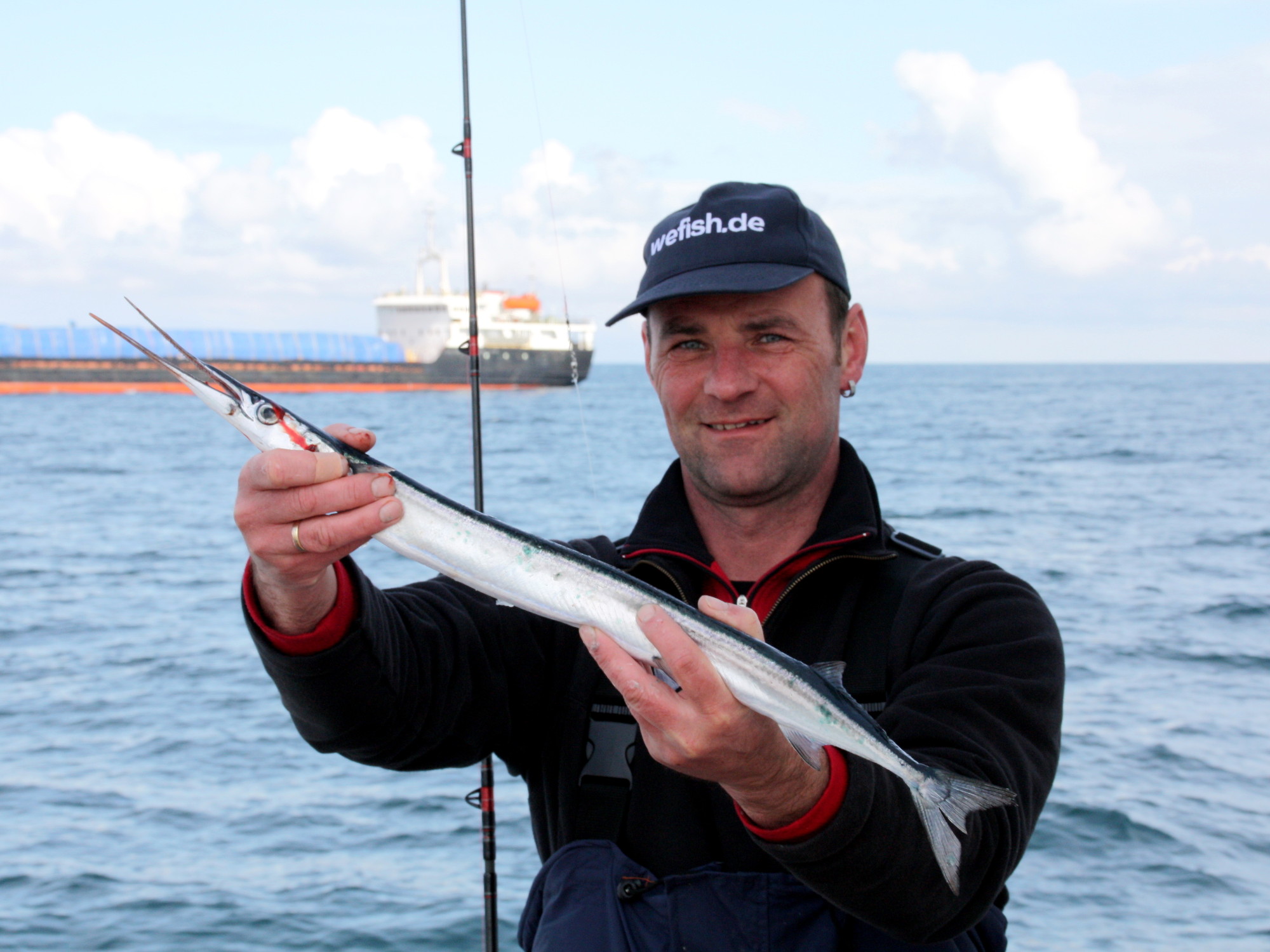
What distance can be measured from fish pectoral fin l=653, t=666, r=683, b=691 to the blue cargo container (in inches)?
2765

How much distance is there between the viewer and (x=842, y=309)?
373cm

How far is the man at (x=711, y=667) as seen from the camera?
7.93 feet

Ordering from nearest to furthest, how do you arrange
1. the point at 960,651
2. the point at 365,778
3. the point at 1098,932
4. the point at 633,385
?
the point at 960,651, the point at 1098,932, the point at 365,778, the point at 633,385

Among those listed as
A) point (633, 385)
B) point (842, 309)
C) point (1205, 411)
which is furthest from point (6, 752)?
point (633, 385)

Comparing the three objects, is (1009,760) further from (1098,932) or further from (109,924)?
(109,924)

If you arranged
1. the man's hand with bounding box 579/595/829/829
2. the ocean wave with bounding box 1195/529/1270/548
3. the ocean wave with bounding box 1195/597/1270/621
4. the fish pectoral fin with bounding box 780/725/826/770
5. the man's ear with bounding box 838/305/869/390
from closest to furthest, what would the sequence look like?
the man's hand with bounding box 579/595/829/829 < the fish pectoral fin with bounding box 780/725/826/770 < the man's ear with bounding box 838/305/869/390 < the ocean wave with bounding box 1195/597/1270/621 < the ocean wave with bounding box 1195/529/1270/548

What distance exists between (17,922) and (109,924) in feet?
2.30

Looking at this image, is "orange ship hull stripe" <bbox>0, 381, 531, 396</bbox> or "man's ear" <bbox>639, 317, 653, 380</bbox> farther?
"orange ship hull stripe" <bbox>0, 381, 531, 396</bbox>

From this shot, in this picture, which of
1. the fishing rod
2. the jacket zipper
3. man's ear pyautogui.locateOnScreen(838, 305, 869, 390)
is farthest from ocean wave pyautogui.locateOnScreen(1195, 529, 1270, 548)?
the jacket zipper

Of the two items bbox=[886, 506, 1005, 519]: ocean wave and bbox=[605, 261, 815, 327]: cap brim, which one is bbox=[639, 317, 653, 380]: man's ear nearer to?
bbox=[605, 261, 815, 327]: cap brim

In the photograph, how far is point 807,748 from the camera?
2.45 meters

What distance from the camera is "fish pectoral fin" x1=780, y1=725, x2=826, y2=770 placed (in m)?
2.39

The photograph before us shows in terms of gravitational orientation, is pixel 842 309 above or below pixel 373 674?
→ above

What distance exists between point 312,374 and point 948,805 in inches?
2877
